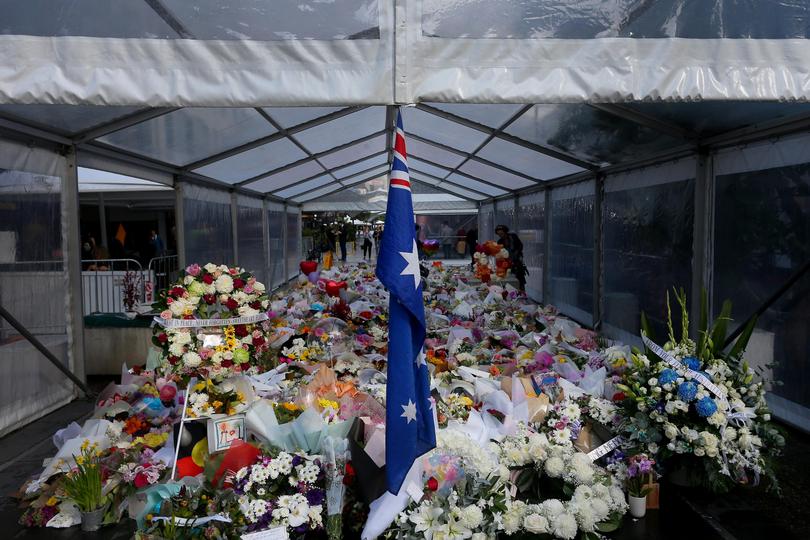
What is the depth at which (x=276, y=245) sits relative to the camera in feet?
47.2

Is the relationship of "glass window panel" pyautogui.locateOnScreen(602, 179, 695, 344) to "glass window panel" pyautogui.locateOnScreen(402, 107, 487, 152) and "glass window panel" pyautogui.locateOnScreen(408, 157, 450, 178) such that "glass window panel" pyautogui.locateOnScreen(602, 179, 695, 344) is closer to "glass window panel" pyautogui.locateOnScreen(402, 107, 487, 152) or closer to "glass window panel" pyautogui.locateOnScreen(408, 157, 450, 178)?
"glass window panel" pyautogui.locateOnScreen(402, 107, 487, 152)

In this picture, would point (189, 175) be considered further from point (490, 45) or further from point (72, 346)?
point (490, 45)

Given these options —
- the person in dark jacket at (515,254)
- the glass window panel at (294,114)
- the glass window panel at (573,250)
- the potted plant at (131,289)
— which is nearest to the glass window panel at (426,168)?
the person in dark jacket at (515,254)

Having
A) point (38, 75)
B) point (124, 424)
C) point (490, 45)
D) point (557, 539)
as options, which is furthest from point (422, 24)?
point (124, 424)

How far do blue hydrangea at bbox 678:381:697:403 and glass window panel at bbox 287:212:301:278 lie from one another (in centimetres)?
1341

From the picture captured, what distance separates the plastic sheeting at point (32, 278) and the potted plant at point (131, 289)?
2.08 meters

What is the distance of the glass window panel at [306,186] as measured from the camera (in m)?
13.1

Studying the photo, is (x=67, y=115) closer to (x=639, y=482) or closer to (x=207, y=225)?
(x=207, y=225)

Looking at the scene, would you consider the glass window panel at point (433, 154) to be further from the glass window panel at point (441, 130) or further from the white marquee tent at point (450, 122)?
the glass window panel at point (441, 130)

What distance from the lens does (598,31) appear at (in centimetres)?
256

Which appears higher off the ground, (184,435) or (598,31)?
(598,31)

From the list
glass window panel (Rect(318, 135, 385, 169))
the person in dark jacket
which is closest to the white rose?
glass window panel (Rect(318, 135, 385, 169))

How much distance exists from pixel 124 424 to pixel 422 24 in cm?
301

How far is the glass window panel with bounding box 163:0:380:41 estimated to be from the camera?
8.07ft
